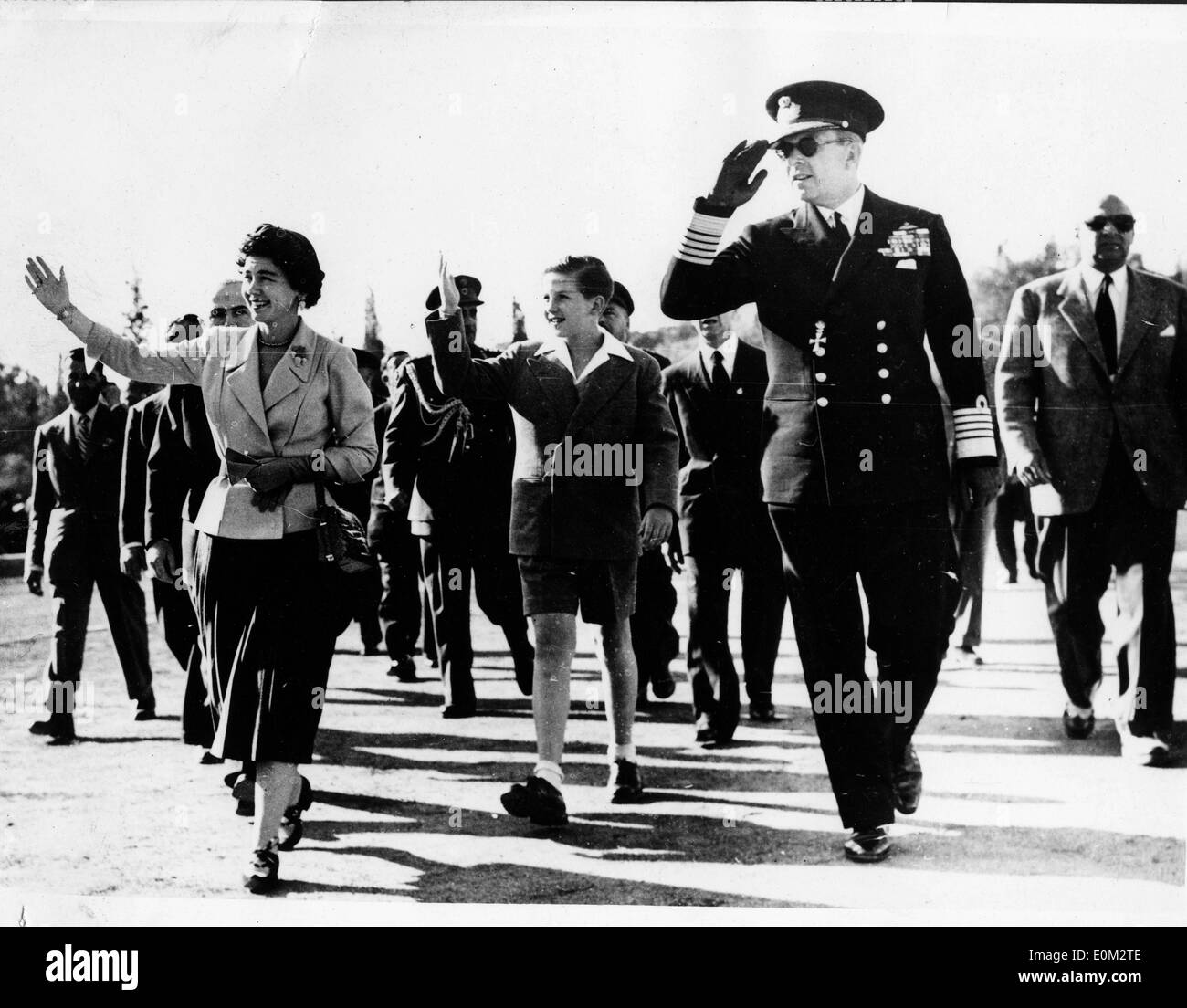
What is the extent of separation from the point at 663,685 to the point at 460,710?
3.32ft

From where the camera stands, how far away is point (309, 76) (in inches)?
223

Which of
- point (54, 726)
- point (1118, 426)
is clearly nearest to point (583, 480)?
point (1118, 426)

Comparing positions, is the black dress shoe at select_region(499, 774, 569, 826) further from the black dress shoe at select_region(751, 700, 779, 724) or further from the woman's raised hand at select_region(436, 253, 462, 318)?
the woman's raised hand at select_region(436, 253, 462, 318)

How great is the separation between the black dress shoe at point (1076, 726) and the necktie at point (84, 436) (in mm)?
4150

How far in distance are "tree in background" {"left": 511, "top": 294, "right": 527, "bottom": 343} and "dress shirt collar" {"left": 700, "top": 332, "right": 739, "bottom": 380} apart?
2.50 ft

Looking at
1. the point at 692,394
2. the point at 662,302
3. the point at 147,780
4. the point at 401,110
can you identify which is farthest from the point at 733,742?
the point at 401,110

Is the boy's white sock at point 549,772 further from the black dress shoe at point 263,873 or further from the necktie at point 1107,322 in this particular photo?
the necktie at point 1107,322

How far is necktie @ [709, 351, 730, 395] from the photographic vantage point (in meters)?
5.93

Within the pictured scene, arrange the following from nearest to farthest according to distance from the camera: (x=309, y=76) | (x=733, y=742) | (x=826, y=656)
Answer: (x=826, y=656) → (x=309, y=76) → (x=733, y=742)

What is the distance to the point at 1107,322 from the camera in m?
5.84

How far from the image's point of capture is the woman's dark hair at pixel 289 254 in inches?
196

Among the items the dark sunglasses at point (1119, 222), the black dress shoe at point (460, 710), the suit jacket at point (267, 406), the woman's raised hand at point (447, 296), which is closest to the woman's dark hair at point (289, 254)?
the suit jacket at point (267, 406)

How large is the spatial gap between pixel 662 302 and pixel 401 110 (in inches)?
52.4
